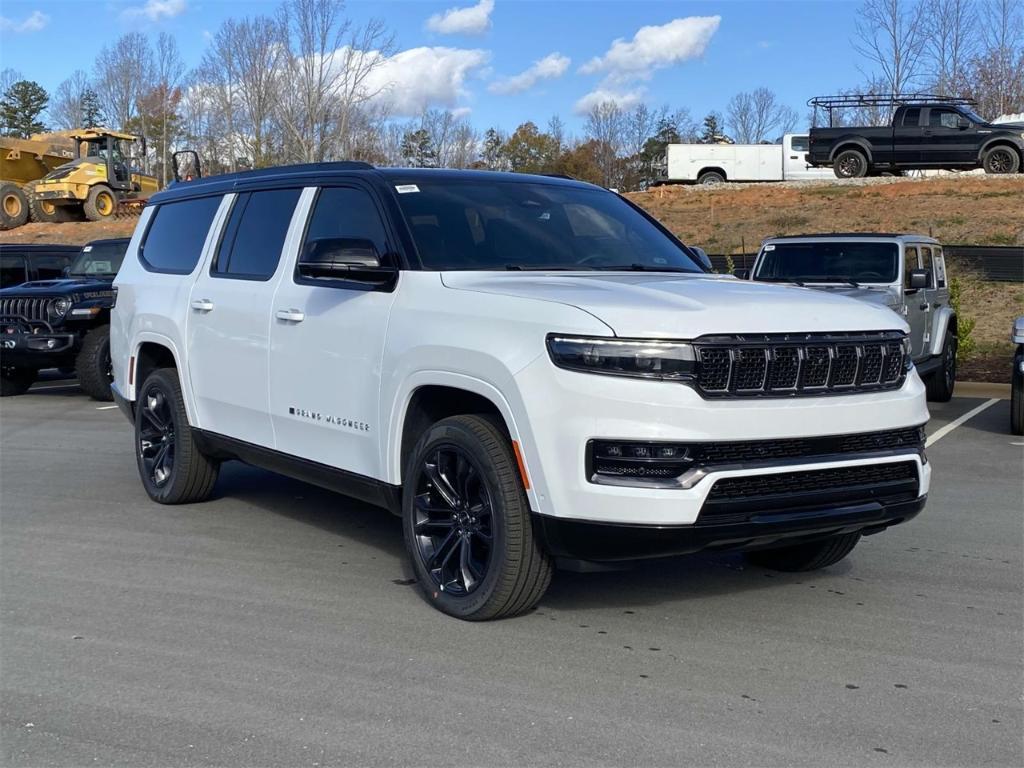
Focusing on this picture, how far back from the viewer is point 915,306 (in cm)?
1228

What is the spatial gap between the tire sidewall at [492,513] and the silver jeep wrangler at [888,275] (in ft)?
25.0

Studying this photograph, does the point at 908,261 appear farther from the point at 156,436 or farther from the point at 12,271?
the point at 12,271

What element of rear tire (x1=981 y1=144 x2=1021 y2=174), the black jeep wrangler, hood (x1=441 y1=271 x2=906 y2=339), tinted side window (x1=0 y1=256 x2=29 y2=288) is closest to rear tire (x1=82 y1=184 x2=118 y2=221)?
tinted side window (x1=0 y1=256 x2=29 y2=288)

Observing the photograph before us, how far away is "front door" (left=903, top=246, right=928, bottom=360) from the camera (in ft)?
39.4

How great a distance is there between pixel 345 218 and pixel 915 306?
8211 millimetres

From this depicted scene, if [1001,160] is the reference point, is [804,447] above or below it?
below

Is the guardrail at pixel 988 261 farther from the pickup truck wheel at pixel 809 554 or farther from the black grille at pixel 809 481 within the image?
the black grille at pixel 809 481

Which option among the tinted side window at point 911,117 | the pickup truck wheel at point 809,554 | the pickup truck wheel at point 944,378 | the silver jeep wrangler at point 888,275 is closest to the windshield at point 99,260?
the silver jeep wrangler at point 888,275

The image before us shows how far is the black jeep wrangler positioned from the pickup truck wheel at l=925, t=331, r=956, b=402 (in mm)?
9440

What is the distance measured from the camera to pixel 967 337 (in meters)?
15.7

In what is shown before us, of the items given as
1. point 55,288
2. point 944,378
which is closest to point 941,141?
point 944,378

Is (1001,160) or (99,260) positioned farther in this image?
(1001,160)

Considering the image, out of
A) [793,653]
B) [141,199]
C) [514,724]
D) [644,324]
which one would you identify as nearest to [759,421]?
[644,324]

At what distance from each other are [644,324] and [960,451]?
653cm
